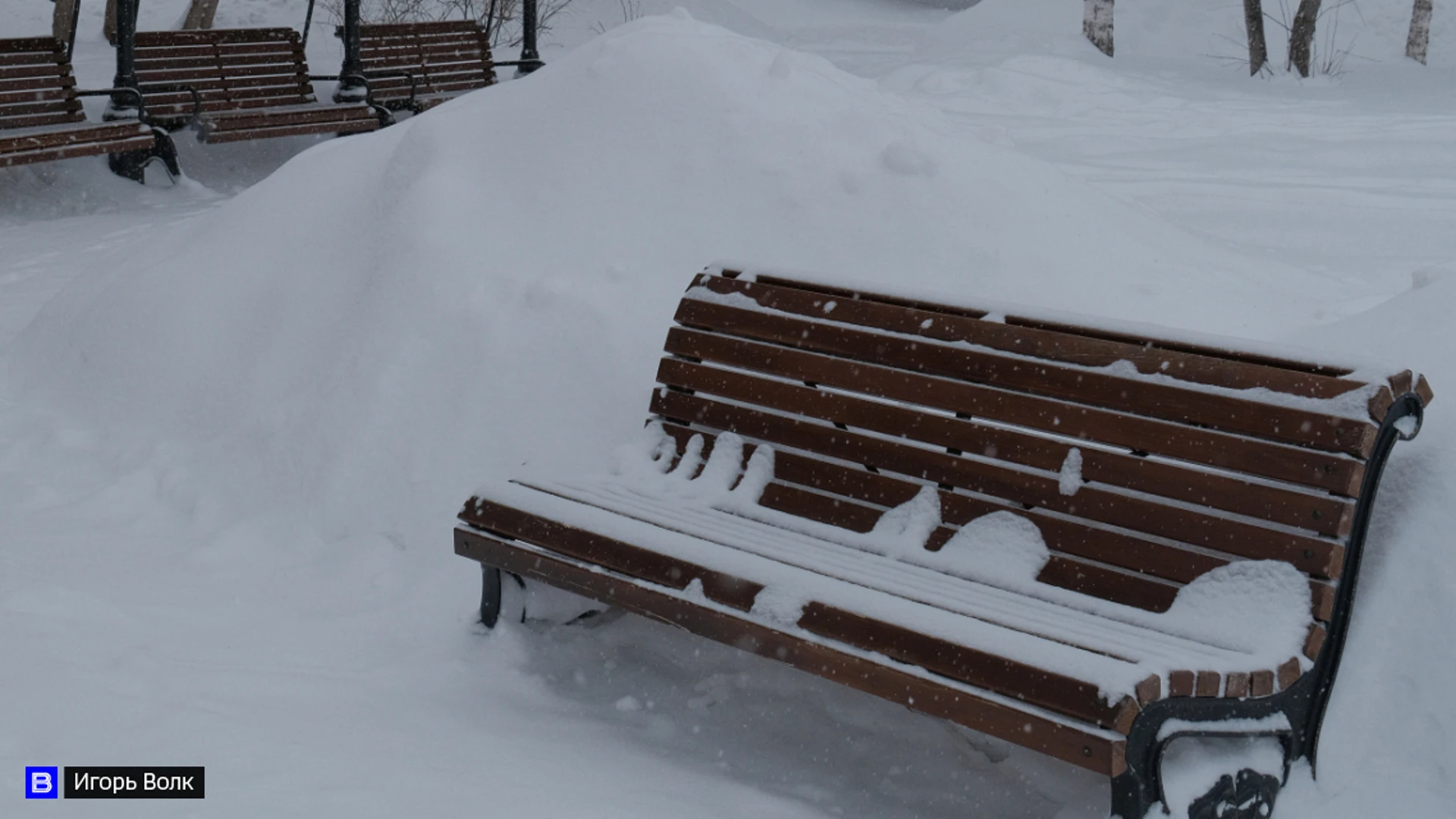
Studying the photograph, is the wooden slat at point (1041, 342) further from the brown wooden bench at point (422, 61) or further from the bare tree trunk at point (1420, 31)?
the bare tree trunk at point (1420, 31)

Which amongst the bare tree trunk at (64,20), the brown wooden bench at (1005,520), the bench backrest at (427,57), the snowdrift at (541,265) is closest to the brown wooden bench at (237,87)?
the bench backrest at (427,57)

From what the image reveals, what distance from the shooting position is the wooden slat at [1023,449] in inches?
103

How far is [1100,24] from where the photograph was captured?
13.9 metres

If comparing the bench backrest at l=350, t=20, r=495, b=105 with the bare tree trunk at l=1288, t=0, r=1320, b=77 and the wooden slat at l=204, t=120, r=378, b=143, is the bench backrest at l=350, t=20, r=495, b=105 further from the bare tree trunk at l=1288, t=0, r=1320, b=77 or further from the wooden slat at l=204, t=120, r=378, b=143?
the bare tree trunk at l=1288, t=0, r=1320, b=77

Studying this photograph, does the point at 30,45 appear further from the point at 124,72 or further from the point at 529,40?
the point at 529,40

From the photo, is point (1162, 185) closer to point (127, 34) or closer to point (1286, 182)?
point (1286, 182)

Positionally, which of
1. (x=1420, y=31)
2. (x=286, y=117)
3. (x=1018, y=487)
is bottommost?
(x=286, y=117)

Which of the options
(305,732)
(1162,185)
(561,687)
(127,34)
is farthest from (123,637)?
(127,34)

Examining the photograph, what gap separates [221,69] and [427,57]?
6.14ft

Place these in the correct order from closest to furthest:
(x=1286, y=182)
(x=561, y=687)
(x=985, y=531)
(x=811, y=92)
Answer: (x=985, y=531) < (x=561, y=687) < (x=811, y=92) < (x=1286, y=182)

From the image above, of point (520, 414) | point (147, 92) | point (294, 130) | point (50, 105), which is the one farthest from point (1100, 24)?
point (520, 414)

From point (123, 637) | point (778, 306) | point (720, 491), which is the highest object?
point (778, 306)

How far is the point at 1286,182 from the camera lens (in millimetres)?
7785

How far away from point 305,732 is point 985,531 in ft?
4.88
